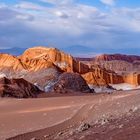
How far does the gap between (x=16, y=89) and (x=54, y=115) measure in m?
9.31

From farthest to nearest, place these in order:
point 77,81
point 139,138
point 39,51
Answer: point 39,51, point 77,81, point 139,138

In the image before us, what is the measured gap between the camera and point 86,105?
17.8 meters

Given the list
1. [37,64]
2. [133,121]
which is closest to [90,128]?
[133,121]

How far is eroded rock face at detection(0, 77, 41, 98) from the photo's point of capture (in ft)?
82.2

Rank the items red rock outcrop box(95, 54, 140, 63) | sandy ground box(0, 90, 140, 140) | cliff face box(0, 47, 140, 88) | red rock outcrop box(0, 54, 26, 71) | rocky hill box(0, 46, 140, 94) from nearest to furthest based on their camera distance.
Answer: sandy ground box(0, 90, 140, 140)
rocky hill box(0, 46, 140, 94)
cliff face box(0, 47, 140, 88)
red rock outcrop box(0, 54, 26, 71)
red rock outcrop box(95, 54, 140, 63)

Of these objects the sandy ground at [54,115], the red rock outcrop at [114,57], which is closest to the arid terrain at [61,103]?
the sandy ground at [54,115]

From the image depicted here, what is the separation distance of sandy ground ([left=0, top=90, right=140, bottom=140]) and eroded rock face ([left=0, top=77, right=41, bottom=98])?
4.35 m

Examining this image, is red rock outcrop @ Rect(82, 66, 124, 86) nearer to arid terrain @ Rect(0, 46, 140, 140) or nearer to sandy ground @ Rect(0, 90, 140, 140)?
arid terrain @ Rect(0, 46, 140, 140)

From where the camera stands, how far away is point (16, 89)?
26.0 m

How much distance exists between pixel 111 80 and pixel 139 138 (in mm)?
35350

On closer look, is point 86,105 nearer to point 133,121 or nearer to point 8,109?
point 8,109

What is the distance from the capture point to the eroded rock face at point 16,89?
82.2 ft

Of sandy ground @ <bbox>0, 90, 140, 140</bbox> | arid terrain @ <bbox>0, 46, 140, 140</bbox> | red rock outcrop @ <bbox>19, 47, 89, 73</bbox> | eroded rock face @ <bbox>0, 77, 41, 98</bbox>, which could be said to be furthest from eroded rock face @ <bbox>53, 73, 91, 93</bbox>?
sandy ground @ <bbox>0, 90, 140, 140</bbox>

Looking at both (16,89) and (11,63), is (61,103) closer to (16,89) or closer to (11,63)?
(16,89)
